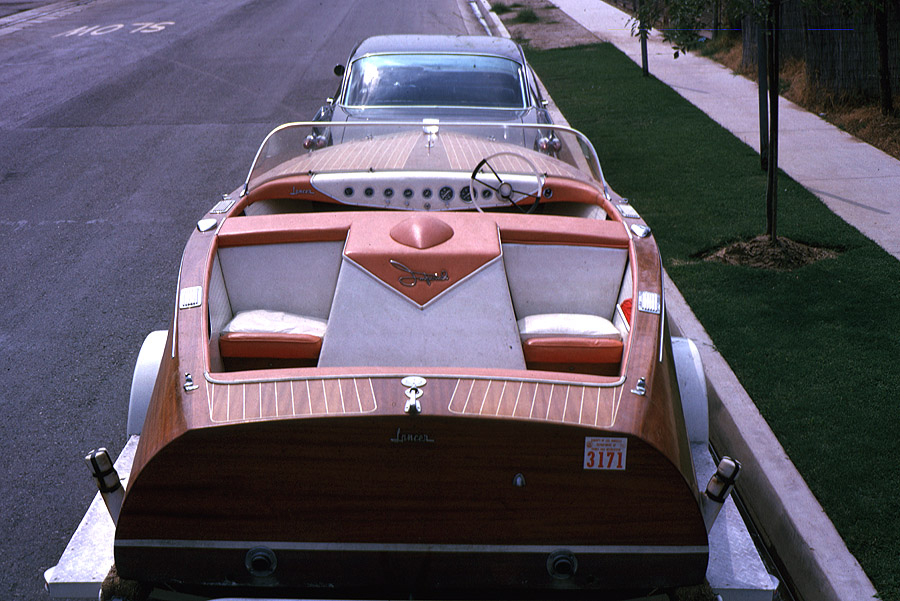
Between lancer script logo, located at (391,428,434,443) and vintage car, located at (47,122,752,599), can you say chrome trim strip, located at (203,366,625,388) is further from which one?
lancer script logo, located at (391,428,434,443)

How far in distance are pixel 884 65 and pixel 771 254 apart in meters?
5.25

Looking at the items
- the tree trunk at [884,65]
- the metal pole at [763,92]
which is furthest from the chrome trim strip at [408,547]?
the tree trunk at [884,65]

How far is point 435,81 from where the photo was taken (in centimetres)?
779

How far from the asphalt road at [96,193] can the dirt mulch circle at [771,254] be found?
4246 mm

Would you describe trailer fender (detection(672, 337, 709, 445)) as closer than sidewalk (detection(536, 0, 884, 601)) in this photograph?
No

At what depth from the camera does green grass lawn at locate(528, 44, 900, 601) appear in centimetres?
395

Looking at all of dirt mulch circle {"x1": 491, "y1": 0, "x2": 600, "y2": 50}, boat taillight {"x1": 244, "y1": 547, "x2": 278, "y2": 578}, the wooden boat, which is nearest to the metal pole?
the wooden boat

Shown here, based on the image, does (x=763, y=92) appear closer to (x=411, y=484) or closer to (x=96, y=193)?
(x=96, y=193)

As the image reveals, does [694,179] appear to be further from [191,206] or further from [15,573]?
[15,573]

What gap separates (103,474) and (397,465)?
98cm

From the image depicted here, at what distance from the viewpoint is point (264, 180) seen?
4.66 metres

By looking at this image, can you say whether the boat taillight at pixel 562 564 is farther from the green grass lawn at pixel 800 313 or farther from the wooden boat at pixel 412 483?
the green grass lawn at pixel 800 313

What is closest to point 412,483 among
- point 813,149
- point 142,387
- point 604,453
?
point 604,453

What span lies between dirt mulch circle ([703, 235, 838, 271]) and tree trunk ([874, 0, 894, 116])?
4.76 metres
